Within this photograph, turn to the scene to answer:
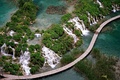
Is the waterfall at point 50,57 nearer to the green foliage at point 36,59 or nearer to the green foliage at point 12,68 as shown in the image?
the green foliage at point 36,59

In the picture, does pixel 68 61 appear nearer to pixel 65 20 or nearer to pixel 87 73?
pixel 87 73

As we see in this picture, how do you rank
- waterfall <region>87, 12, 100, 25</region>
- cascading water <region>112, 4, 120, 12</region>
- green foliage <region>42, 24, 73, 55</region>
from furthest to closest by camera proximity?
cascading water <region>112, 4, 120, 12</region>, waterfall <region>87, 12, 100, 25</region>, green foliage <region>42, 24, 73, 55</region>

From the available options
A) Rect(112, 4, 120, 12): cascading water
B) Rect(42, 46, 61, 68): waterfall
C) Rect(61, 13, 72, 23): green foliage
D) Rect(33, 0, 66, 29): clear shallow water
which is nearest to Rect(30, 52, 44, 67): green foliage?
Rect(42, 46, 61, 68): waterfall

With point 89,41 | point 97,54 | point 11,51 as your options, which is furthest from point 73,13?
point 11,51

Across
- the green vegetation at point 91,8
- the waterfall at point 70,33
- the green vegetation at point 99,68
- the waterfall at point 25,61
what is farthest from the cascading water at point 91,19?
the waterfall at point 25,61

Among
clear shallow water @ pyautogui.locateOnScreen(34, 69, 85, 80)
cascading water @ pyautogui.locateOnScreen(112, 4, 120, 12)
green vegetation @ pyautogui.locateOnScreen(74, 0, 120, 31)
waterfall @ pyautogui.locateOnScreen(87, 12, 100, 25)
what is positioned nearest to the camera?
clear shallow water @ pyautogui.locateOnScreen(34, 69, 85, 80)

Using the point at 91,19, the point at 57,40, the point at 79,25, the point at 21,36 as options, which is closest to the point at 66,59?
the point at 57,40

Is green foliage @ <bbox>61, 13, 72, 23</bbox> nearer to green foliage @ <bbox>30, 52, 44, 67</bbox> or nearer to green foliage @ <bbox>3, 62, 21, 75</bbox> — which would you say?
green foliage @ <bbox>30, 52, 44, 67</bbox>

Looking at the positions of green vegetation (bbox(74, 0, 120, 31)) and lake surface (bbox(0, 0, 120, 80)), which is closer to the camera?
lake surface (bbox(0, 0, 120, 80))
